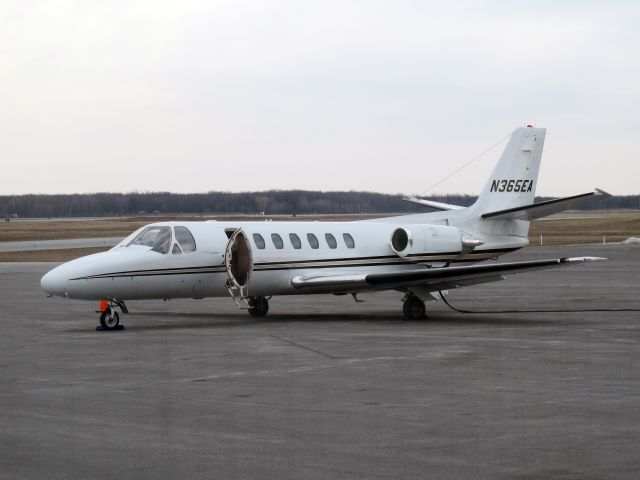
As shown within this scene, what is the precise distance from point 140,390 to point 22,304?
17326 millimetres

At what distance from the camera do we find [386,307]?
28500 millimetres

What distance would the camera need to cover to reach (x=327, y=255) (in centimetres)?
2553

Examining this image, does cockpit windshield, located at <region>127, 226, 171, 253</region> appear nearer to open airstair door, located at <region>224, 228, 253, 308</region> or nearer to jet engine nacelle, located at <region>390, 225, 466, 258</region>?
open airstair door, located at <region>224, 228, 253, 308</region>

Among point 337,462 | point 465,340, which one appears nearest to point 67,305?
point 465,340

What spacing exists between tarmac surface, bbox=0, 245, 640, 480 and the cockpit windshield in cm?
173

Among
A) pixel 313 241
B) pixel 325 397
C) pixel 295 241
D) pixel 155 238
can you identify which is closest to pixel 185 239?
pixel 155 238

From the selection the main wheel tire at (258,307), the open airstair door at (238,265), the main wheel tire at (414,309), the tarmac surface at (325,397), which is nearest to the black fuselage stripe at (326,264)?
the open airstair door at (238,265)

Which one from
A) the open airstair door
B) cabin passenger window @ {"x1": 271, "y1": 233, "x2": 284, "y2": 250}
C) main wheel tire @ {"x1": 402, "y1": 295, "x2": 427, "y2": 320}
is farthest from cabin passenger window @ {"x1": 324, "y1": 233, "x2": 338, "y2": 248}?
main wheel tire @ {"x1": 402, "y1": 295, "x2": 427, "y2": 320}

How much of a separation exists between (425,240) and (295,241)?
3311 mm

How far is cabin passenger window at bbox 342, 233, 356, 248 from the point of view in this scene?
25984 mm

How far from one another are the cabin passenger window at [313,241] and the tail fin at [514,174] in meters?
4.59

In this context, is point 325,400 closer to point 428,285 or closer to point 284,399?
point 284,399

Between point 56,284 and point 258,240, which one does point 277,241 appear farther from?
point 56,284

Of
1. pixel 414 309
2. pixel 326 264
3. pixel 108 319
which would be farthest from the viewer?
pixel 326 264
